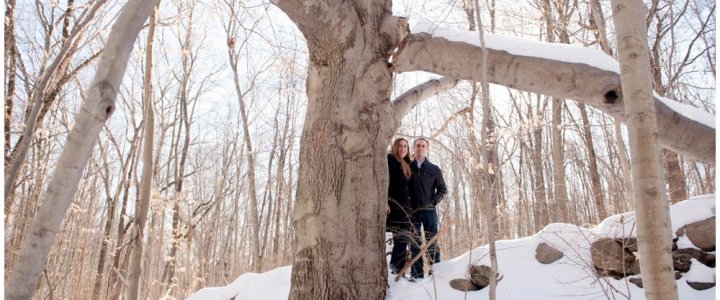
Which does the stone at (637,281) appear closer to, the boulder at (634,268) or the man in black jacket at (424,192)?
the boulder at (634,268)

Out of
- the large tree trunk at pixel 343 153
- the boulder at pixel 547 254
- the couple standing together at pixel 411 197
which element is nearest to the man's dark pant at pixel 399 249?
the couple standing together at pixel 411 197

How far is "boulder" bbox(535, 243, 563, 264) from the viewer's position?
189 inches

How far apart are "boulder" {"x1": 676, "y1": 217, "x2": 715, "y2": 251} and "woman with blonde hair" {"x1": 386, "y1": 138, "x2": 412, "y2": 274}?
2742 mm

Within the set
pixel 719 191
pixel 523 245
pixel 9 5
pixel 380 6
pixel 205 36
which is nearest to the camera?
pixel 719 191

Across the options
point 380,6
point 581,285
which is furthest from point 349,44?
point 581,285

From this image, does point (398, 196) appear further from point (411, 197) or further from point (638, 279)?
point (638, 279)

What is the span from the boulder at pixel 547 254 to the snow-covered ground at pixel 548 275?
1.7 inches

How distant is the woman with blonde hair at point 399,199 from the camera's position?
14.6 feet

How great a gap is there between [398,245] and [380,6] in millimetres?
2218

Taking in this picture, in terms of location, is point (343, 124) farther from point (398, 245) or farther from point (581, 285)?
point (581, 285)

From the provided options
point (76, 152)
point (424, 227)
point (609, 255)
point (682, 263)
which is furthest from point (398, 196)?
point (76, 152)

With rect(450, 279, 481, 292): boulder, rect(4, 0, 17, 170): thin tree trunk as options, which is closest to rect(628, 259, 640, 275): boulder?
rect(450, 279, 481, 292): boulder

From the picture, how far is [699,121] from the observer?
11.9 ft

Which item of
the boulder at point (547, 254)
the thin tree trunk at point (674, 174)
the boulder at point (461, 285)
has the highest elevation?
the thin tree trunk at point (674, 174)
